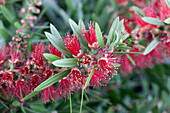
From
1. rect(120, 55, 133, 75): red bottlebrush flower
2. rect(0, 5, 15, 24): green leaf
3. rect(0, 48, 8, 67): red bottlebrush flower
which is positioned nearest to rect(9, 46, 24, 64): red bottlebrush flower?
rect(0, 48, 8, 67): red bottlebrush flower

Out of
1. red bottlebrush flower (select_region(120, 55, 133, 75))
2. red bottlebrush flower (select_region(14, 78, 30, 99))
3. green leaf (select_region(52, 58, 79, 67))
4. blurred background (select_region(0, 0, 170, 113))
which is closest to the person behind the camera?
green leaf (select_region(52, 58, 79, 67))

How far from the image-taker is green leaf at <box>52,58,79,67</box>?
56cm

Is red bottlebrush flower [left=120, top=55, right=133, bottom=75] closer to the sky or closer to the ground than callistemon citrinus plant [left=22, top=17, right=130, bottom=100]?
closer to the ground

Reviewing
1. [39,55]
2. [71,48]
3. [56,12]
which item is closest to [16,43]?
[39,55]

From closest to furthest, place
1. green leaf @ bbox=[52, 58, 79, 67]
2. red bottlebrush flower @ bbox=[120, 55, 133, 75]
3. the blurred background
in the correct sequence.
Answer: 1. green leaf @ bbox=[52, 58, 79, 67]
2. red bottlebrush flower @ bbox=[120, 55, 133, 75]
3. the blurred background

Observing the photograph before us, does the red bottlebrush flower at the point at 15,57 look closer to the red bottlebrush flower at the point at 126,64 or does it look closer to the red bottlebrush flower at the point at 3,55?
the red bottlebrush flower at the point at 3,55

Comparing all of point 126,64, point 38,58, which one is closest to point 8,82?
point 38,58

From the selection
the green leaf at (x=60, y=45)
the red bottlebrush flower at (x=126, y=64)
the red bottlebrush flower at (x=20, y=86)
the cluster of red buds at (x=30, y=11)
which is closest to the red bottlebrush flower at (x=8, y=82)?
the red bottlebrush flower at (x=20, y=86)

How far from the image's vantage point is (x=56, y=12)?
1215mm

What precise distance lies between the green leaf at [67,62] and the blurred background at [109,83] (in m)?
0.37

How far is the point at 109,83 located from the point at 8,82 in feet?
2.36

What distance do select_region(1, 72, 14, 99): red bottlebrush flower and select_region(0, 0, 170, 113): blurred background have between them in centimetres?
17

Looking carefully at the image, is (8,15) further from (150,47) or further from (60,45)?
(150,47)

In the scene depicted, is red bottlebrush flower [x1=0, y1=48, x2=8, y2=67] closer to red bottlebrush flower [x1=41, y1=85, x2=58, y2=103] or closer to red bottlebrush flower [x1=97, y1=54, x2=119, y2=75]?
red bottlebrush flower [x1=41, y1=85, x2=58, y2=103]
